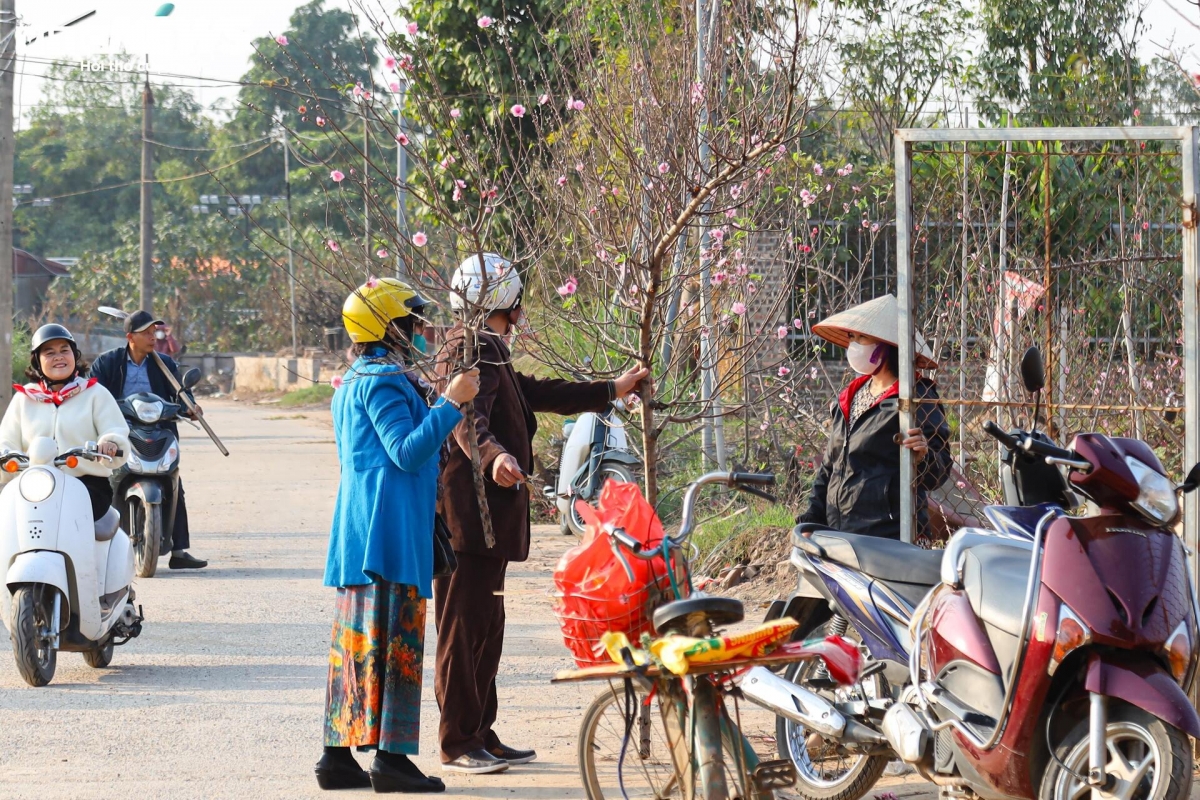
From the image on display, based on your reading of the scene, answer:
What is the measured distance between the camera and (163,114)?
6831cm

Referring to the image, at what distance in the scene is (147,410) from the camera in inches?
422

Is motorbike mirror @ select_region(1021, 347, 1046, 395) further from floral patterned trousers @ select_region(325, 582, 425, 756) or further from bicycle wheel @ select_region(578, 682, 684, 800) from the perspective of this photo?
floral patterned trousers @ select_region(325, 582, 425, 756)

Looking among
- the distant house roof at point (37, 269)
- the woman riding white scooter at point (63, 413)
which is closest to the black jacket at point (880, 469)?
the woman riding white scooter at point (63, 413)

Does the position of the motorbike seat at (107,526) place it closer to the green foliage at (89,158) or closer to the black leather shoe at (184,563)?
the black leather shoe at (184,563)

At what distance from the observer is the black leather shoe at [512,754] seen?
5645mm

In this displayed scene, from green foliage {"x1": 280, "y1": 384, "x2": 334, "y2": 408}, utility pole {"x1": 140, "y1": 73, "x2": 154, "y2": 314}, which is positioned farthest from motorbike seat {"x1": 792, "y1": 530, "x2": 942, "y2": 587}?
green foliage {"x1": 280, "y1": 384, "x2": 334, "y2": 408}

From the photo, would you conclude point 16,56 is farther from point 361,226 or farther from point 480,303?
point 480,303

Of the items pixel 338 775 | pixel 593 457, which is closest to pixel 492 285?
pixel 338 775

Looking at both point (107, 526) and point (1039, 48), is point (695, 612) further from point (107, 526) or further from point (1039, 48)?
point (1039, 48)

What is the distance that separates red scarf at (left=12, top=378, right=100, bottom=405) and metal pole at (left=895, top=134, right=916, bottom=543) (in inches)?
181

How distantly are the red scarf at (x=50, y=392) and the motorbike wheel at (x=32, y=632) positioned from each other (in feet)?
4.16

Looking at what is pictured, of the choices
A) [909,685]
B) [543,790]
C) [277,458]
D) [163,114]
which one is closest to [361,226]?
[543,790]

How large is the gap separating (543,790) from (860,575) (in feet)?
4.63

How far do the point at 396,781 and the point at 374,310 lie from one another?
1.64 m
